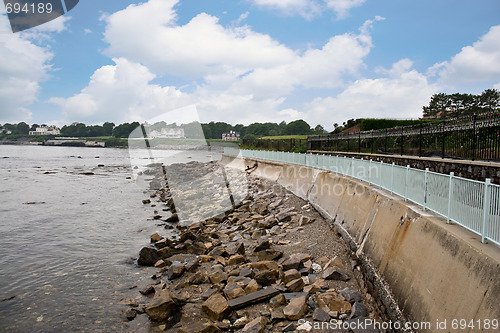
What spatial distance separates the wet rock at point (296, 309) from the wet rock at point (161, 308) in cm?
249

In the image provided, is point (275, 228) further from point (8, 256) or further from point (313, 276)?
point (8, 256)

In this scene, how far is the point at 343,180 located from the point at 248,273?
561 cm

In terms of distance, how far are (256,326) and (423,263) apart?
3096mm

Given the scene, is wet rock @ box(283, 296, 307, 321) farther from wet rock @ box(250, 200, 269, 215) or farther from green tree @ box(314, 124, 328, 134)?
green tree @ box(314, 124, 328, 134)

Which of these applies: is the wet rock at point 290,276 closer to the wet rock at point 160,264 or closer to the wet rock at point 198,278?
the wet rock at point 198,278

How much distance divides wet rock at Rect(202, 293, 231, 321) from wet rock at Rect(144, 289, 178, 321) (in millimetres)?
727

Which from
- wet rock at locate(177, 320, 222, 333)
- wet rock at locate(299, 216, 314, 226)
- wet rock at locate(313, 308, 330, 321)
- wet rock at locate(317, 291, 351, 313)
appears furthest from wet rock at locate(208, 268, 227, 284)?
wet rock at locate(299, 216, 314, 226)

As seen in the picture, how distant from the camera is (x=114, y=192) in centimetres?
2877

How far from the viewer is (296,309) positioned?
6.31m

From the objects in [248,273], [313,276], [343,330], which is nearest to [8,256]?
[248,273]

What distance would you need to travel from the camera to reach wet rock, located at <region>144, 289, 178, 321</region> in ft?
22.5

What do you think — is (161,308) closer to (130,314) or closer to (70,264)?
(130,314)

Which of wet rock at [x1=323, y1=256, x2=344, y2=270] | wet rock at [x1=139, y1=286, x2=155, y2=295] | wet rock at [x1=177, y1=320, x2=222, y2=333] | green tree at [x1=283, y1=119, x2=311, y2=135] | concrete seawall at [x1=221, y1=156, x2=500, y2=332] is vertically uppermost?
green tree at [x1=283, y1=119, x2=311, y2=135]

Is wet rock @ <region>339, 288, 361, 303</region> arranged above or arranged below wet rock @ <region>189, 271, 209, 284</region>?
above
